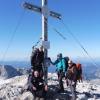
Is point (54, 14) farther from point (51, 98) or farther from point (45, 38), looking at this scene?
point (51, 98)

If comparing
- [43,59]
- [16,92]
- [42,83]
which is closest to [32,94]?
[42,83]

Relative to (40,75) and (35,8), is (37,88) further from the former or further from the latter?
(35,8)

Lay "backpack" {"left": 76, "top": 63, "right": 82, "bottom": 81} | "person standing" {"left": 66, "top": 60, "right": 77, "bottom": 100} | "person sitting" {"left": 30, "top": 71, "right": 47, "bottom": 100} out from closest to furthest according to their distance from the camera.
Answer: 1. "person sitting" {"left": 30, "top": 71, "right": 47, "bottom": 100}
2. "person standing" {"left": 66, "top": 60, "right": 77, "bottom": 100}
3. "backpack" {"left": 76, "top": 63, "right": 82, "bottom": 81}

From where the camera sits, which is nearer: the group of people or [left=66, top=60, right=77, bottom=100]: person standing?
the group of people

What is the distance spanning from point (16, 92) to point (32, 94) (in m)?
3.51

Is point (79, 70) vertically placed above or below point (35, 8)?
below

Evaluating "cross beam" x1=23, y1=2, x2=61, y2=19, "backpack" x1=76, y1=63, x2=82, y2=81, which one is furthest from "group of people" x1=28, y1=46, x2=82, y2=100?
"cross beam" x1=23, y1=2, x2=61, y2=19

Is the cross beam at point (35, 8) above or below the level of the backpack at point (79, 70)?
above

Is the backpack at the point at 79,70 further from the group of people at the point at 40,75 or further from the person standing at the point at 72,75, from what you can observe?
the person standing at the point at 72,75

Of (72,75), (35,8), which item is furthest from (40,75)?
(35,8)

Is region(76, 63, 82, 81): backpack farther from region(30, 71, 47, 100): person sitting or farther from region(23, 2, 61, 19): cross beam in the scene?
region(23, 2, 61, 19): cross beam

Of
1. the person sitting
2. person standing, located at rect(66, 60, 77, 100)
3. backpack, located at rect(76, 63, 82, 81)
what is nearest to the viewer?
the person sitting

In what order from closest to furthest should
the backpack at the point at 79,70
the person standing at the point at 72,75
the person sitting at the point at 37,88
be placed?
1. the person sitting at the point at 37,88
2. the person standing at the point at 72,75
3. the backpack at the point at 79,70

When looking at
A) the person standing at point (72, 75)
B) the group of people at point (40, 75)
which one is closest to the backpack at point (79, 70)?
the group of people at point (40, 75)
